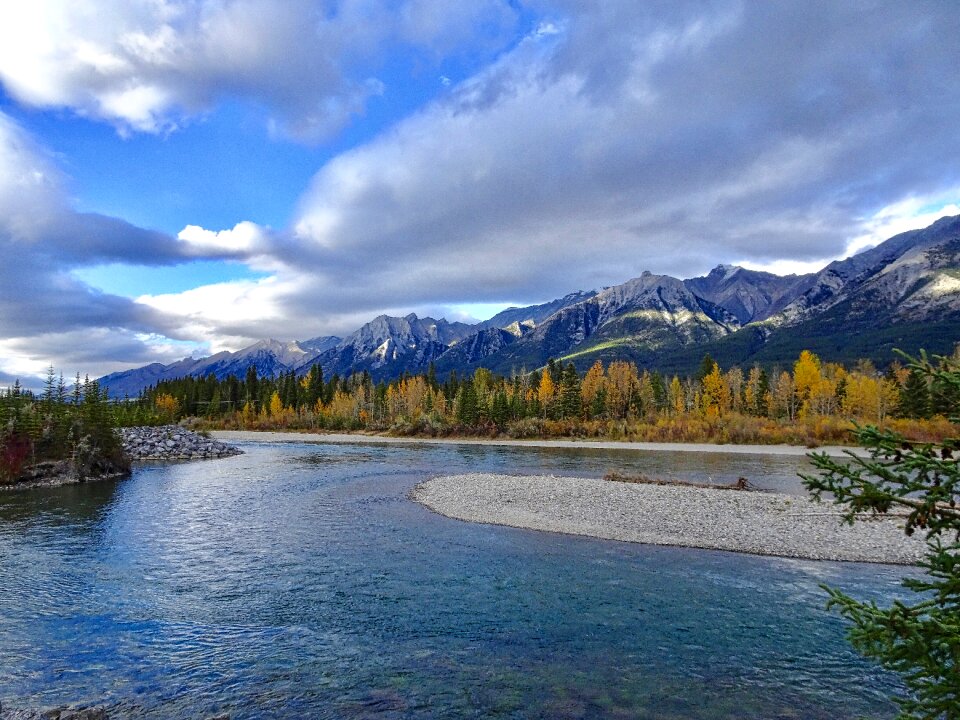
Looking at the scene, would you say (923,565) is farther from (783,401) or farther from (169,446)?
(783,401)

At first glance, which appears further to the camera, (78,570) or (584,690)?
(78,570)

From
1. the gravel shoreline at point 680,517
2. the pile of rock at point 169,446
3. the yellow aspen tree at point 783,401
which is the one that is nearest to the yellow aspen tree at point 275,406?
the pile of rock at point 169,446

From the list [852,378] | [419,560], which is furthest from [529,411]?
[419,560]

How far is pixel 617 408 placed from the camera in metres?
142

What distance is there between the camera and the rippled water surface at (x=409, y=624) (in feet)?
47.0

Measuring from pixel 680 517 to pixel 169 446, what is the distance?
79.1 metres

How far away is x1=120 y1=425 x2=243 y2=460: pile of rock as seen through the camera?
3174 inches

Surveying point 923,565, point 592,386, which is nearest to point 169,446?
point 923,565

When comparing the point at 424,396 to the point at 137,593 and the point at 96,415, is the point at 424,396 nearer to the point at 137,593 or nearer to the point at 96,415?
the point at 96,415

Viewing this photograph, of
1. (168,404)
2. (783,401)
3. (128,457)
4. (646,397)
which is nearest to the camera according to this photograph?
(128,457)

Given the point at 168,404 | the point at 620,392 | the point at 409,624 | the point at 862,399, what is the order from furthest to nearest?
the point at 168,404 → the point at 620,392 → the point at 862,399 → the point at 409,624

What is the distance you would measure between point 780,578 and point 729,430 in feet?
286

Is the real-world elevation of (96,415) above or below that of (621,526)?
above

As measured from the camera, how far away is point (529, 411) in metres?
139
